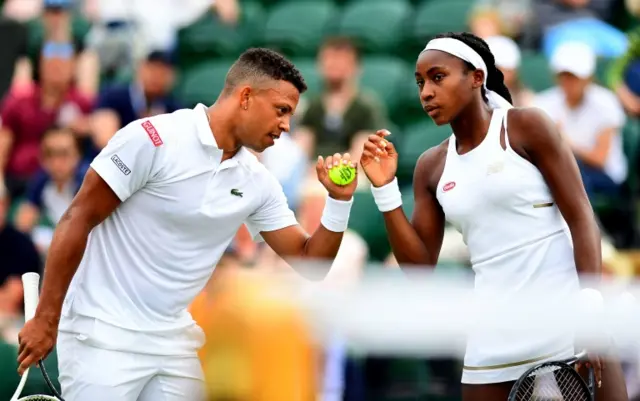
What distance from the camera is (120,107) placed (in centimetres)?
910

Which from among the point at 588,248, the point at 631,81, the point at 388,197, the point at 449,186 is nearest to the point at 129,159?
the point at 388,197

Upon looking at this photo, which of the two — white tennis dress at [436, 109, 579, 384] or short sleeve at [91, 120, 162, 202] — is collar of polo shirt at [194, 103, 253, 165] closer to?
short sleeve at [91, 120, 162, 202]

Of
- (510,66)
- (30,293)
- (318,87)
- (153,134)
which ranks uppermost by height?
(318,87)

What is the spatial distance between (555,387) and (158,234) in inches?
60.4

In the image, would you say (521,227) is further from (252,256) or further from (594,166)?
(594,166)

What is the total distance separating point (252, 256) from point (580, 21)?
3.48m

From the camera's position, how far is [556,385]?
4109 millimetres

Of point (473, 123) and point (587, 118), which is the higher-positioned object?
point (587, 118)

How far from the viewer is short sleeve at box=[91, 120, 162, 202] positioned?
433 cm

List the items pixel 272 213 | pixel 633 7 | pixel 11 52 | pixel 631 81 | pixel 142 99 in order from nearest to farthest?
pixel 272 213, pixel 631 81, pixel 142 99, pixel 633 7, pixel 11 52

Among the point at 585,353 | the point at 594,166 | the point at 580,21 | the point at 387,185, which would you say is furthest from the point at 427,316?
the point at 580,21

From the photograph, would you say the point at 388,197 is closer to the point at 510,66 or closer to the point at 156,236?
the point at 156,236

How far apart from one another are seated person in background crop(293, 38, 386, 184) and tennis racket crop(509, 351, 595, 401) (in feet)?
15.0

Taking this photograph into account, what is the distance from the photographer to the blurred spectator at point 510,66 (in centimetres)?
811
